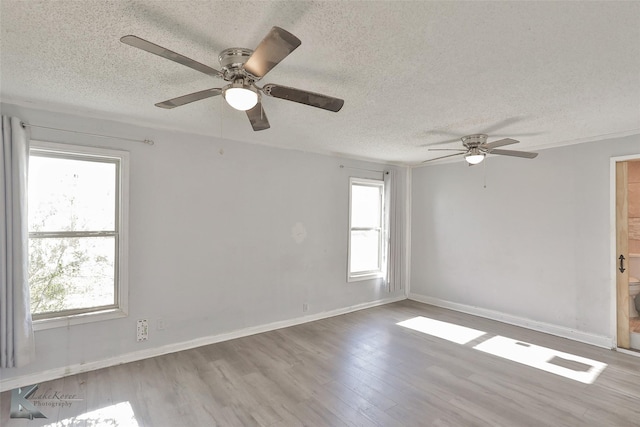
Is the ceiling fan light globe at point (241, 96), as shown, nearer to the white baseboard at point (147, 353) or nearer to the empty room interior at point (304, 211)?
the empty room interior at point (304, 211)

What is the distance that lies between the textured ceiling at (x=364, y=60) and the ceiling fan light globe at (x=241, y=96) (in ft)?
0.87

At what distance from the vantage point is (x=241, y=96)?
5.86ft

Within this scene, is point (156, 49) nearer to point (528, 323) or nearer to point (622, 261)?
point (622, 261)

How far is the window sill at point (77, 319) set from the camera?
9.09 ft

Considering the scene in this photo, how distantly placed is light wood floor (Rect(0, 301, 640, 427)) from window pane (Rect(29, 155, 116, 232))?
4.63 feet

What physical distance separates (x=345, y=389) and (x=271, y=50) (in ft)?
8.67

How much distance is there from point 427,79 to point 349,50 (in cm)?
69

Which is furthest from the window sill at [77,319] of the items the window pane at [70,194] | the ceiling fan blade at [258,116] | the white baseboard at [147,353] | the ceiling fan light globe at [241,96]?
the ceiling fan light globe at [241,96]

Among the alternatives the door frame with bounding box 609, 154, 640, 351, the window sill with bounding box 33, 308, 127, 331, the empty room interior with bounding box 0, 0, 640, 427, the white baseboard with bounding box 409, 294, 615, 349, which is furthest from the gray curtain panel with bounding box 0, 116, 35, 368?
the door frame with bounding box 609, 154, 640, 351

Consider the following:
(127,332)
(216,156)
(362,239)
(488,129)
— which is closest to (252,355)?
(127,332)

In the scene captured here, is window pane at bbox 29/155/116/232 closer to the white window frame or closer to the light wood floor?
the white window frame

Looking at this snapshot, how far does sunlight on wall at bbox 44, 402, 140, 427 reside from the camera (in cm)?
222

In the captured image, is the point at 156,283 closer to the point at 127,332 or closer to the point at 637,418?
the point at 127,332

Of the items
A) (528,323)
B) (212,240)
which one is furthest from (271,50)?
(528,323)
